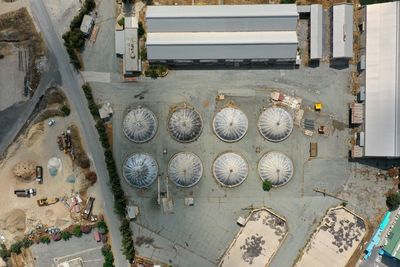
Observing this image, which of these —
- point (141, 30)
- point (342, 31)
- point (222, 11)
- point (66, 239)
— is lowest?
point (66, 239)

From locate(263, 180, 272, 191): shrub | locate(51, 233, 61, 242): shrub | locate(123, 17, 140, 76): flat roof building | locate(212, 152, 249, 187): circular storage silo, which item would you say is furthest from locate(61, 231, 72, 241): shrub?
locate(263, 180, 272, 191): shrub

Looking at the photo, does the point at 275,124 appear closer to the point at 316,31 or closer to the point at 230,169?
the point at 230,169

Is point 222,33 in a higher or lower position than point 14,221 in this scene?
higher

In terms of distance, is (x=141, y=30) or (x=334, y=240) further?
(x=334, y=240)

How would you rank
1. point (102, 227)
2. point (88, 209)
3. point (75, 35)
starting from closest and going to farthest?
point (75, 35) → point (102, 227) → point (88, 209)

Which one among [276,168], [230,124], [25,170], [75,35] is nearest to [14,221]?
[25,170]

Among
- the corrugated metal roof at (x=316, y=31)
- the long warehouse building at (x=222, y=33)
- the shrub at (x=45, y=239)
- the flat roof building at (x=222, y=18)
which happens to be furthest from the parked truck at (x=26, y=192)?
the corrugated metal roof at (x=316, y=31)

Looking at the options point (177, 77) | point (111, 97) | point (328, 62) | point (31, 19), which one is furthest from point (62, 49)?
point (328, 62)
